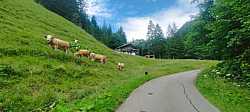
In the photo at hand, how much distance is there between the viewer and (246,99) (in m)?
22.3

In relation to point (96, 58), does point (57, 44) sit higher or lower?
higher

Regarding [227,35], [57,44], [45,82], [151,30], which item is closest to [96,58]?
[57,44]

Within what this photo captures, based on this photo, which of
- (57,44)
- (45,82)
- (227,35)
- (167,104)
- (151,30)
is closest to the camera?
(167,104)

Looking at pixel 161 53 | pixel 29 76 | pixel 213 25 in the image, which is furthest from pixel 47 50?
pixel 161 53

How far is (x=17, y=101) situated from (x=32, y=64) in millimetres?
9454

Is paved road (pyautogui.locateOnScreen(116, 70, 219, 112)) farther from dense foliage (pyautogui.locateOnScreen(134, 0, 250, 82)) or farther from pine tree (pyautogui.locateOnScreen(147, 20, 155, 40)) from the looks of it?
pine tree (pyautogui.locateOnScreen(147, 20, 155, 40))

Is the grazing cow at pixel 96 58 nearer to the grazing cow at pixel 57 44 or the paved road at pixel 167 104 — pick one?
the grazing cow at pixel 57 44

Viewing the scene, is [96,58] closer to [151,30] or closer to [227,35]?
[227,35]

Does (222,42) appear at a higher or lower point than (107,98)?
higher

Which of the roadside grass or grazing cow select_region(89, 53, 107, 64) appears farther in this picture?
grazing cow select_region(89, 53, 107, 64)

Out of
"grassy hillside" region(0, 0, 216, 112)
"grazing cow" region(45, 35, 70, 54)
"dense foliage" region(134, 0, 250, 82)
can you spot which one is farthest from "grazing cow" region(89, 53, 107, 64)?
"dense foliage" region(134, 0, 250, 82)

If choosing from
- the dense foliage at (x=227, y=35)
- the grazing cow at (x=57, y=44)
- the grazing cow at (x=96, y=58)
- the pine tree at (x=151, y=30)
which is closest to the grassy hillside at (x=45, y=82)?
the grazing cow at (x=57, y=44)

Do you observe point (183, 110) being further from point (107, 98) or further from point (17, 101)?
point (17, 101)

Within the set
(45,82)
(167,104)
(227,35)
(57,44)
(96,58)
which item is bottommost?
(167,104)
